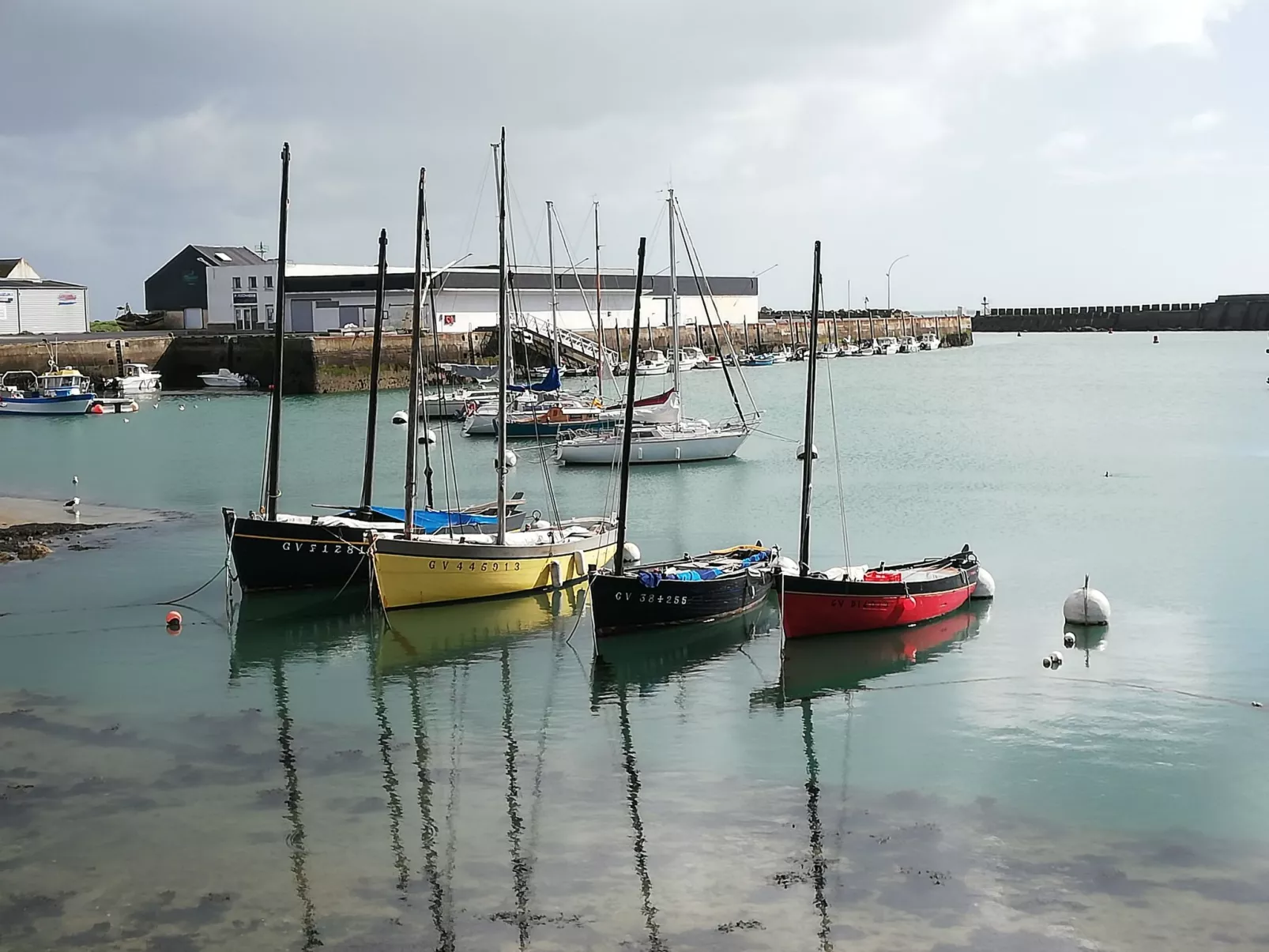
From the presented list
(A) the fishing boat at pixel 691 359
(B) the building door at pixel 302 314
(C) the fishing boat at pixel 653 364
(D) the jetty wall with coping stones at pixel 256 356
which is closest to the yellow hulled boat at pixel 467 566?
(D) the jetty wall with coping stones at pixel 256 356

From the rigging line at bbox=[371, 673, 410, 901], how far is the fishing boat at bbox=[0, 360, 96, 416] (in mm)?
51873

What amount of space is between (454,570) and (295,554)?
323cm

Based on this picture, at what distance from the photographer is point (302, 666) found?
20344 millimetres

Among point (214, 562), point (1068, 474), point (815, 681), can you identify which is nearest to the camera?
point (815, 681)

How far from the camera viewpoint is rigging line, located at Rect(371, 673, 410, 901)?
12617 mm

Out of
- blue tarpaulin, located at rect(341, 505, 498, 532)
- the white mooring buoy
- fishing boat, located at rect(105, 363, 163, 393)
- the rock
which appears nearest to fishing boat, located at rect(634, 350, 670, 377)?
fishing boat, located at rect(105, 363, 163, 393)

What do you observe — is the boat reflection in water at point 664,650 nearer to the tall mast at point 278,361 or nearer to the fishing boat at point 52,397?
the tall mast at point 278,361

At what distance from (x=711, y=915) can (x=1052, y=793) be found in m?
5.01

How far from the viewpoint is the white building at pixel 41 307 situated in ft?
282

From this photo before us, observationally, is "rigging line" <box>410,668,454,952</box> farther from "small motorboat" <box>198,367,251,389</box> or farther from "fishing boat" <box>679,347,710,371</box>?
"fishing boat" <box>679,347,710,371</box>

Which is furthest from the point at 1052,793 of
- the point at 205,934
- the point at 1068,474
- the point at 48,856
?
the point at 1068,474

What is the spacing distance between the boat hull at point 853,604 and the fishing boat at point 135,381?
2460 inches

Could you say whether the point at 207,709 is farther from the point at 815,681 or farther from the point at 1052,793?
the point at 1052,793

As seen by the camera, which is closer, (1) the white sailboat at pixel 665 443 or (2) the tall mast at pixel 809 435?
(2) the tall mast at pixel 809 435
